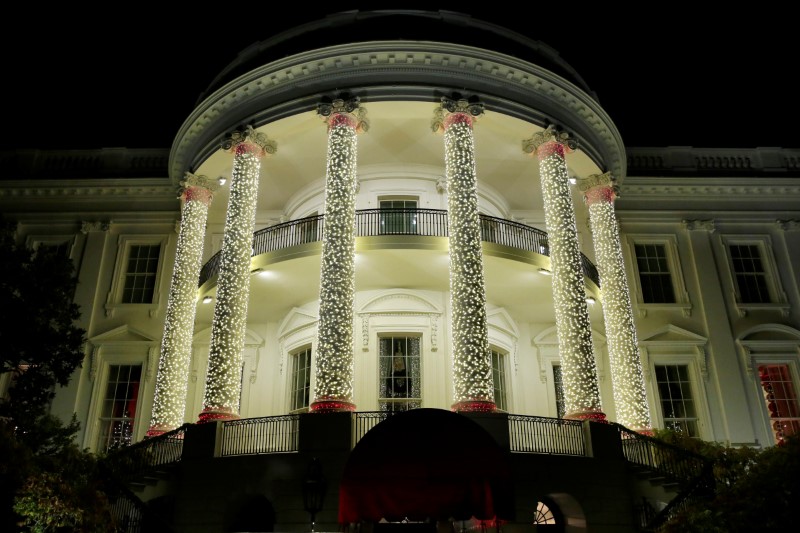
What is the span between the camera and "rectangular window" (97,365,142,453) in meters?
Result: 18.4

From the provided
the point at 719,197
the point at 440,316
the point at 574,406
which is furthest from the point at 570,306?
the point at 719,197

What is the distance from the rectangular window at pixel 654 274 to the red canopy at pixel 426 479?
46.3ft

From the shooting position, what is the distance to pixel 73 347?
1425 cm

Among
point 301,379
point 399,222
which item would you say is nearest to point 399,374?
point 301,379

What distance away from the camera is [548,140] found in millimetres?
16766

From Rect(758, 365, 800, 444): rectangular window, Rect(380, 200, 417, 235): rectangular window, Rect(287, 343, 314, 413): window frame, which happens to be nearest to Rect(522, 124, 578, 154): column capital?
Rect(380, 200, 417, 235): rectangular window

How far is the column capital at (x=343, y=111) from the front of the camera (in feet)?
51.5

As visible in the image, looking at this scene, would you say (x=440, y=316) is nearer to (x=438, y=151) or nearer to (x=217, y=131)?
(x=438, y=151)

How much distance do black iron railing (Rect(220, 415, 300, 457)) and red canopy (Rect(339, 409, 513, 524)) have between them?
5.21 metres

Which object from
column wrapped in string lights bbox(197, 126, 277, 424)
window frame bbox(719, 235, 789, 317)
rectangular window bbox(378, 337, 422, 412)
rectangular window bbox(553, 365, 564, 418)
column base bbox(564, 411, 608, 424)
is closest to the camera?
column base bbox(564, 411, 608, 424)

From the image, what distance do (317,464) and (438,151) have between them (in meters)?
10.5

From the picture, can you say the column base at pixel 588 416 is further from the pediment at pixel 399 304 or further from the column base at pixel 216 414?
the column base at pixel 216 414

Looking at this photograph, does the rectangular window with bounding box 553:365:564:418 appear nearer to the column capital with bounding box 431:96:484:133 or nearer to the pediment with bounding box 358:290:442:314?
the pediment with bounding box 358:290:442:314

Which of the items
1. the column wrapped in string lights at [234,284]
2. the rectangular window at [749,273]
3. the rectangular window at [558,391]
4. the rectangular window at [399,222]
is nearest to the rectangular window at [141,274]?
the column wrapped in string lights at [234,284]
